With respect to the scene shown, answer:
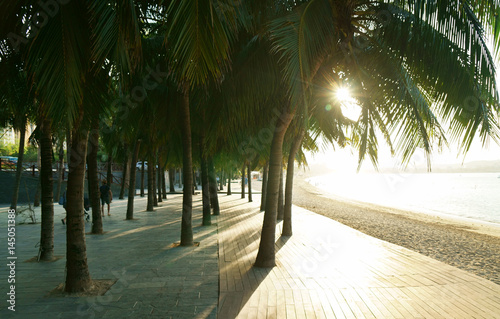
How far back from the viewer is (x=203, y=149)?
11891 mm

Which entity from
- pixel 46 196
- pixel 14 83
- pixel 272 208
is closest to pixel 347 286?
pixel 272 208

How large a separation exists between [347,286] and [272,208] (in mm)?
2122

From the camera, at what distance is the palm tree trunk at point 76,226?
5098 millimetres

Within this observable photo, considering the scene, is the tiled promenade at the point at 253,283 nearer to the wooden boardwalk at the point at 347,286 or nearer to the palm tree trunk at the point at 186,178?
the wooden boardwalk at the point at 347,286

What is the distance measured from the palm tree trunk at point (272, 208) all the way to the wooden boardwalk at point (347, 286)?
0.83 feet

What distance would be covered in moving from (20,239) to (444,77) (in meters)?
11.3

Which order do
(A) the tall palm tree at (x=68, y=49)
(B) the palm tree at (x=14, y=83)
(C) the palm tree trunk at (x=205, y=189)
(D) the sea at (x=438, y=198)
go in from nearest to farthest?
1. (A) the tall palm tree at (x=68, y=49)
2. (B) the palm tree at (x=14, y=83)
3. (C) the palm tree trunk at (x=205, y=189)
4. (D) the sea at (x=438, y=198)

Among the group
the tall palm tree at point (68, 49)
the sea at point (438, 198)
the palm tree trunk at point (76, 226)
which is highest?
the tall palm tree at point (68, 49)

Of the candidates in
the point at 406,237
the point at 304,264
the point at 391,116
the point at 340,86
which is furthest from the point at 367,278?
the point at 406,237

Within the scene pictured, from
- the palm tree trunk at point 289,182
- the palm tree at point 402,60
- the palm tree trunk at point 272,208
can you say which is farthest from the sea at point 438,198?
the palm tree trunk at point 272,208

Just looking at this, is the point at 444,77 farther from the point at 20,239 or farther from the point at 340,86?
the point at 20,239

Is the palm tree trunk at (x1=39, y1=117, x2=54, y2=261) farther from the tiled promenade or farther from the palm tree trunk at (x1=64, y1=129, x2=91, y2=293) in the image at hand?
the palm tree trunk at (x1=64, y1=129, x2=91, y2=293)

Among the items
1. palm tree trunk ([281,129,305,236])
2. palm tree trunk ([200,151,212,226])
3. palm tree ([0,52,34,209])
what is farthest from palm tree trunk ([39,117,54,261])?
palm tree trunk ([281,129,305,236])

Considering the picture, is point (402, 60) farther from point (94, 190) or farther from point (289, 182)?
point (94, 190)
